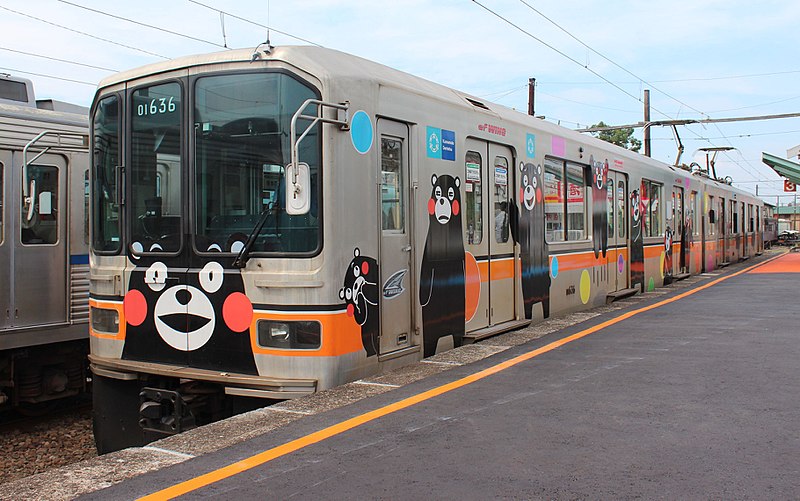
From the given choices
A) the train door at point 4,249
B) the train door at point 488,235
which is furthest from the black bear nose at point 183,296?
the train door at point 488,235

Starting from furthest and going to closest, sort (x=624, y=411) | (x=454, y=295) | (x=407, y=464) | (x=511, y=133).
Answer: (x=511, y=133)
(x=454, y=295)
(x=624, y=411)
(x=407, y=464)

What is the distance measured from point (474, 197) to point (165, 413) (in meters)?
3.64

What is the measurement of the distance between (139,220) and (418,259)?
229cm

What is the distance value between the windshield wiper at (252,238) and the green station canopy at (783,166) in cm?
3065

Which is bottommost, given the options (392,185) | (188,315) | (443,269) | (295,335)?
(295,335)

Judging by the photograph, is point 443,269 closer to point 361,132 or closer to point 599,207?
point 361,132

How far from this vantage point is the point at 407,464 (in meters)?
4.07

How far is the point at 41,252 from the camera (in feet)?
25.2

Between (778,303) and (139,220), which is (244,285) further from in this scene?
(778,303)

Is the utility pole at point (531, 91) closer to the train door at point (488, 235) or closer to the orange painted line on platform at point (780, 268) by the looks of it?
the orange painted line on platform at point (780, 268)

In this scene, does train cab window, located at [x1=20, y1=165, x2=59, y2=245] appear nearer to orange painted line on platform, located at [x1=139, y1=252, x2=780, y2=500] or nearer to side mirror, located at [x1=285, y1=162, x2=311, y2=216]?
side mirror, located at [x1=285, y1=162, x2=311, y2=216]

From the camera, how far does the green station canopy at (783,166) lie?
102ft

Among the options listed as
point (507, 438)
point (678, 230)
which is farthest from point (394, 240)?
point (678, 230)

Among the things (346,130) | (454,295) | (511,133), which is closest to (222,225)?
(346,130)
